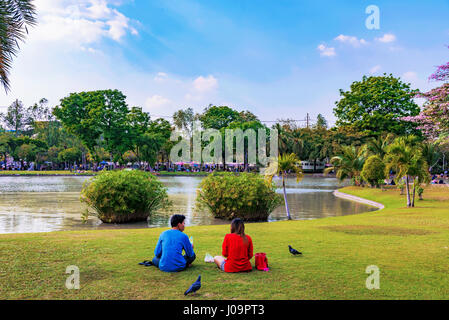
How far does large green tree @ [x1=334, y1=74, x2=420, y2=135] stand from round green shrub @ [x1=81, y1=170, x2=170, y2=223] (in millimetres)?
49241

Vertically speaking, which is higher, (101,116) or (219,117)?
(219,117)

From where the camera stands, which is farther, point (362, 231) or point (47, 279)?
point (362, 231)

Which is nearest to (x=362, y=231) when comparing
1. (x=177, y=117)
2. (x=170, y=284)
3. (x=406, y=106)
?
(x=170, y=284)

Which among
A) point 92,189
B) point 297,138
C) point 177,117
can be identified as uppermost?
point 177,117

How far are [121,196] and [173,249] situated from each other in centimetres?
1005

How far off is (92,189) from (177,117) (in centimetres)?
7908

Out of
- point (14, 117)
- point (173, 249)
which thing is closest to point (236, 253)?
point (173, 249)

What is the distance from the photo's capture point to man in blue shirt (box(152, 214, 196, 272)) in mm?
6625

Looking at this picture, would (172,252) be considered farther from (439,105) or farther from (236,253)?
(439,105)

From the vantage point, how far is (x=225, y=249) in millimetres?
6629

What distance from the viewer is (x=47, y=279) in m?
6.12

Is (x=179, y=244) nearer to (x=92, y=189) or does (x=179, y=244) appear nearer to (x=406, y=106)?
(x=92, y=189)

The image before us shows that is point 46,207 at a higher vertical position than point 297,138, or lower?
lower
